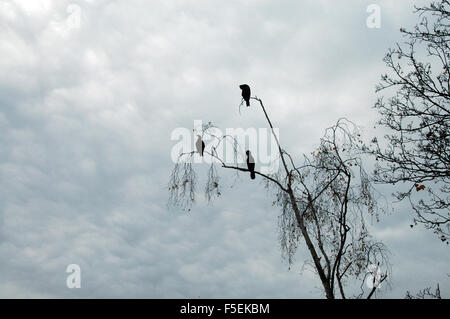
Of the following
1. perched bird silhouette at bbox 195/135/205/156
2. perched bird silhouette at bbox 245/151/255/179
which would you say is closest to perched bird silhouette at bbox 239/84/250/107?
perched bird silhouette at bbox 245/151/255/179

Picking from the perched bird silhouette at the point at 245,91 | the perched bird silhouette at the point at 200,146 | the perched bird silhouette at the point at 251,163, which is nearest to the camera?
the perched bird silhouette at the point at 200,146

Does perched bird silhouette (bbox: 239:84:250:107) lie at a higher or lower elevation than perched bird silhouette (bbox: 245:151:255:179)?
higher

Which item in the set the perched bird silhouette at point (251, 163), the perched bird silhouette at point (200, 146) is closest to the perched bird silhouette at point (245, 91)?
the perched bird silhouette at point (251, 163)

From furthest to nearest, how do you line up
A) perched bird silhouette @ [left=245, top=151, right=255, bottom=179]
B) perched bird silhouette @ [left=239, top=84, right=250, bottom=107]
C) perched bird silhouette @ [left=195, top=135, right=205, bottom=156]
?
perched bird silhouette @ [left=239, top=84, right=250, bottom=107] < perched bird silhouette @ [left=245, top=151, right=255, bottom=179] < perched bird silhouette @ [left=195, top=135, right=205, bottom=156]

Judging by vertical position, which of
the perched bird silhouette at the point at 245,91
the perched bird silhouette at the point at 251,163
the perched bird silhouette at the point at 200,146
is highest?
the perched bird silhouette at the point at 245,91

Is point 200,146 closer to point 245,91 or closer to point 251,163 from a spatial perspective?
point 251,163

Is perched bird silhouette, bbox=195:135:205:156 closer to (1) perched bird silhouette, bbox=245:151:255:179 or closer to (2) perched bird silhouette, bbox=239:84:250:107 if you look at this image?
(1) perched bird silhouette, bbox=245:151:255:179

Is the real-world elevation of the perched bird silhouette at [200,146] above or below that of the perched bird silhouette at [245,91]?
below

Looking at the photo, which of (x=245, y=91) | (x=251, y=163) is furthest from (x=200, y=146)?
(x=245, y=91)

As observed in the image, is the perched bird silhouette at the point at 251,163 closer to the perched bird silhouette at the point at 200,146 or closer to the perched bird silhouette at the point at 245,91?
the perched bird silhouette at the point at 200,146
